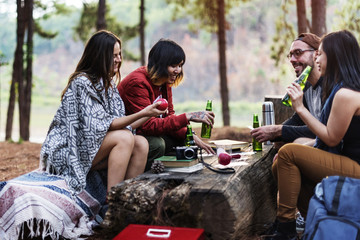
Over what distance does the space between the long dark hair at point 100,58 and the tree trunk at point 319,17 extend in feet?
16.3

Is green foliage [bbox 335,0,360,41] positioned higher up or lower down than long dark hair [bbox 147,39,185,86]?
higher up

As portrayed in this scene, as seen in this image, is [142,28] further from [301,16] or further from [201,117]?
[201,117]

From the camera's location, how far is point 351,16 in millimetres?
9602

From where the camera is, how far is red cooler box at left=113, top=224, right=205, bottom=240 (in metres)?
2.35

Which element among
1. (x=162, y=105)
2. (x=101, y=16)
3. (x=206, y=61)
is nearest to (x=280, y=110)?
(x=162, y=105)

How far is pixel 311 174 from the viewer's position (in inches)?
108

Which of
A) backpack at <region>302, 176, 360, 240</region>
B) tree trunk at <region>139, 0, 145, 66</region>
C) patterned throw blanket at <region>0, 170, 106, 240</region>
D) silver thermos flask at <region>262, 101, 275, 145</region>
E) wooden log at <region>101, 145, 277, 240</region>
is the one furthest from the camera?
tree trunk at <region>139, 0, 145, 66</region>

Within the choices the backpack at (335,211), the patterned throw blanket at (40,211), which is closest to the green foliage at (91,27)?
the patterned throw blanket at (40,211)

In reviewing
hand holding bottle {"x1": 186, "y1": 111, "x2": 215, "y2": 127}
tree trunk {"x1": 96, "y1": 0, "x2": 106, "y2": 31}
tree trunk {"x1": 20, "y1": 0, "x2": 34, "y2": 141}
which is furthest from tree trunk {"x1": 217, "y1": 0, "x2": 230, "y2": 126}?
hand holding bottle {"x1": 186, "y1": 111, "x2": 215, "y2": 127}

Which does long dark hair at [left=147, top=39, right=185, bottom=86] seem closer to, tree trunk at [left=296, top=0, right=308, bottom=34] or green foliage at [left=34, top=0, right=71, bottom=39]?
tree trunk at [left=296, top=0, right=308, bottom=34]

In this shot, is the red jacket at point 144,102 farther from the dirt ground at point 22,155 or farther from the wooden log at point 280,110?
the dirt ground at point 22,155

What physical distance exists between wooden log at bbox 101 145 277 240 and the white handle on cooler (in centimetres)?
13

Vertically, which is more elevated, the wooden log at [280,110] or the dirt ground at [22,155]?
the wooden log at [280,110]

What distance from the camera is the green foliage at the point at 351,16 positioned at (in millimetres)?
9484
